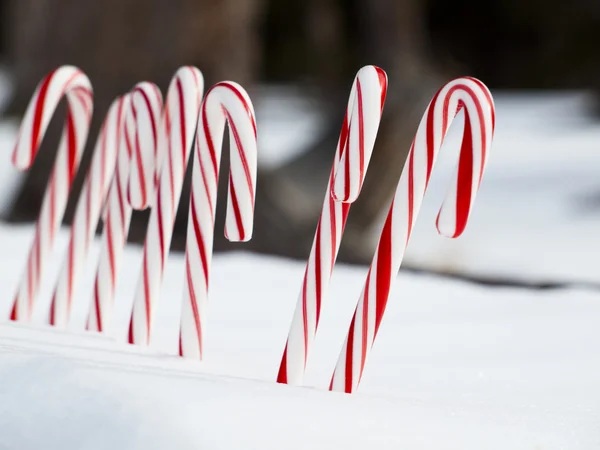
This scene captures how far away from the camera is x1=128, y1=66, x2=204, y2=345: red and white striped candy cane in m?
1.06

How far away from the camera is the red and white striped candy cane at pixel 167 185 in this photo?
106 cm

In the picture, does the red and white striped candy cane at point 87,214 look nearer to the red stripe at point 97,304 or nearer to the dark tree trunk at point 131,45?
the red stripe at point 97,304

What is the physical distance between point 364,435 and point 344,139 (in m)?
0.29

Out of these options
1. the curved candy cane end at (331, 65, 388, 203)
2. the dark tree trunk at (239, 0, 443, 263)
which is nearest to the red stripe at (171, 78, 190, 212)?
the curved candy cane end at (331, 65, 388, 203)

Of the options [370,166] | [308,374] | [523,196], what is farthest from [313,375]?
[523,196]

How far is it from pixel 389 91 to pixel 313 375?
2.04 meters

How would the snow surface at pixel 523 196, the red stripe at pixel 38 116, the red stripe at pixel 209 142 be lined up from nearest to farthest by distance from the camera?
the red stripe at pixel 209 142, the red stripe at pixel 38 116, the snow surface at pixel 523 196

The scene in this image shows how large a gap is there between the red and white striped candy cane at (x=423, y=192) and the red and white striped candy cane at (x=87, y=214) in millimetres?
397

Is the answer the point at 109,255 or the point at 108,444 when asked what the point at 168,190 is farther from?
the point at 108,444

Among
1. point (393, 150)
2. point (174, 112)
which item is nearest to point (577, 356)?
point (174, 112)

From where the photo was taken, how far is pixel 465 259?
3.19 meters

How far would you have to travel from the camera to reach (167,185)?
3.55 ft

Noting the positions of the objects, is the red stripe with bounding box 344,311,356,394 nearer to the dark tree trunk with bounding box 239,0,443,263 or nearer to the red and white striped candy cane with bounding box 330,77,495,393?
the red and white striped candy cane with bounding box 330,77,495,393

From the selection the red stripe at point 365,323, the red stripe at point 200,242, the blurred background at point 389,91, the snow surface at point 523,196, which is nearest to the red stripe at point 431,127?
the red stripe at point 365,323
